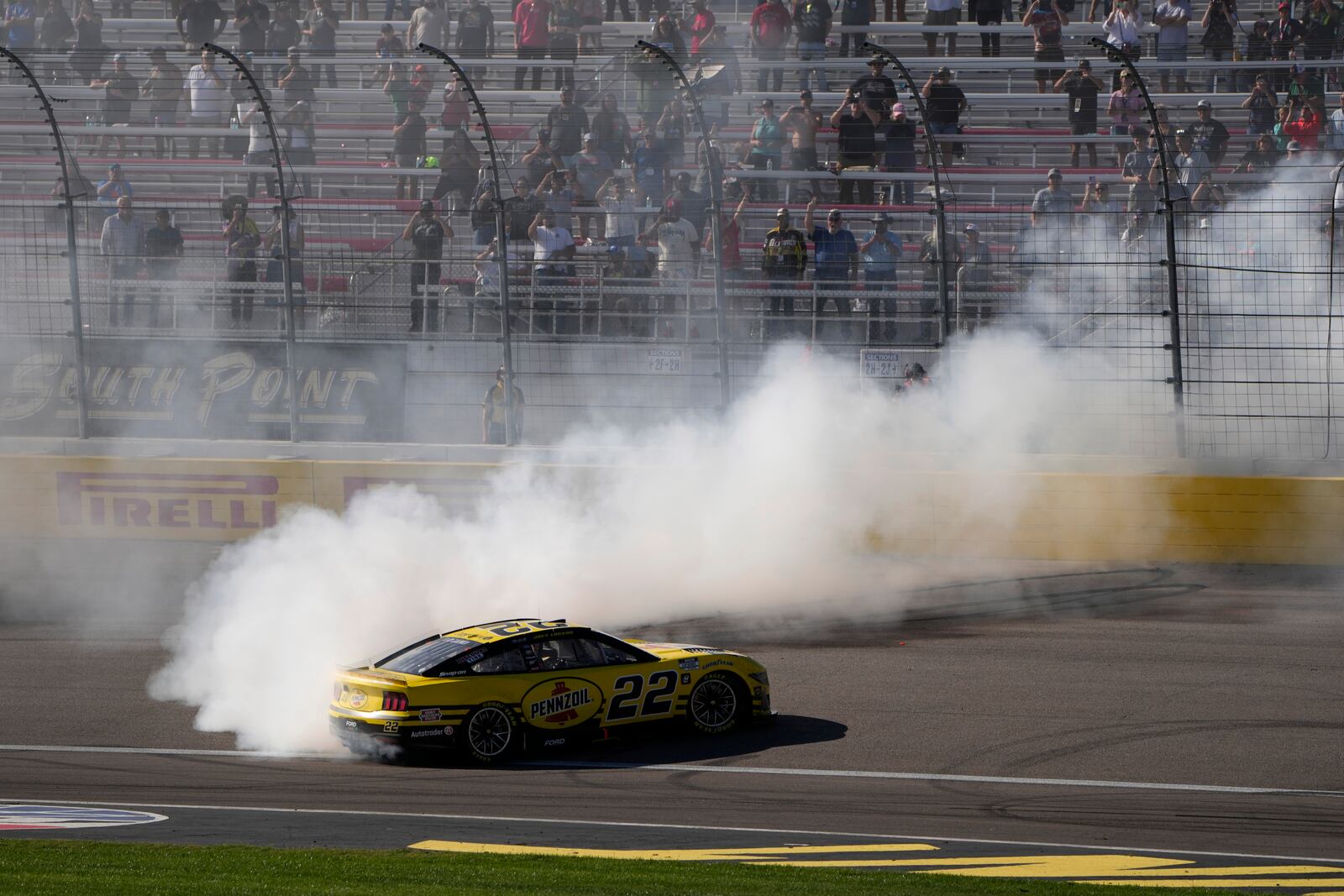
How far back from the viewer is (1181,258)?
15164 millimetres

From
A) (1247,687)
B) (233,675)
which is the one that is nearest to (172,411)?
(233,675)

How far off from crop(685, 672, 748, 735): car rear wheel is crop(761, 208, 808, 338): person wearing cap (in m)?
6.14

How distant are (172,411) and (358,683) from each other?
29.1 ft

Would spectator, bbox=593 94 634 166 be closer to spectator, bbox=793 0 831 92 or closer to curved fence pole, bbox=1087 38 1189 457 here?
spectator, bbox=793 0 831 92

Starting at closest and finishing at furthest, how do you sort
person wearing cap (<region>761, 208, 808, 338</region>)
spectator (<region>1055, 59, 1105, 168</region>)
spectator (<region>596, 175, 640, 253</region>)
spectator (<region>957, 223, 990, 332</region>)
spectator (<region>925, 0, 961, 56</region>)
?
spectator (<region>957, 223, 990, 332</region>) < person wearing cap (<region>761, 208, 808, 338</region>) < spectator (<region>596, 175, 640, 253</region>) < spectator (<region>1055, 59, 1105, 168</region>) < spectator (<region>925, 0, 961, 56</region>)

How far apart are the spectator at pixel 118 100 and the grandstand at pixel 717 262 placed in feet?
0.23

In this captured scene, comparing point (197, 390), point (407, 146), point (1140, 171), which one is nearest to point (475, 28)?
point (407, 146)

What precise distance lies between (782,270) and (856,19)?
815 cm

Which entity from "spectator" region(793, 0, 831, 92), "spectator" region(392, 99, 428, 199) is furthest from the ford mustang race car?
"spectator" region(793, 0, 831, 92)

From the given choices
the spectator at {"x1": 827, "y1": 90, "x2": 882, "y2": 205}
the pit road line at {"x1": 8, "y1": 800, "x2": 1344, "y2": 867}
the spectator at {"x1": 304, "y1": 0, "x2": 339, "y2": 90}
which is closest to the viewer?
the pit road line at {"x1": 8, "y1": 800, "x2": 1344, "y2": 867}

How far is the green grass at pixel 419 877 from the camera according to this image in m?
6.97

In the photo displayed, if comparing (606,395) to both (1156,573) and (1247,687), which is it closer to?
(1156,573)

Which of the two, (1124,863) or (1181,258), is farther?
(1181,258)

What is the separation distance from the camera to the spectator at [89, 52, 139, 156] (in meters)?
21.6
